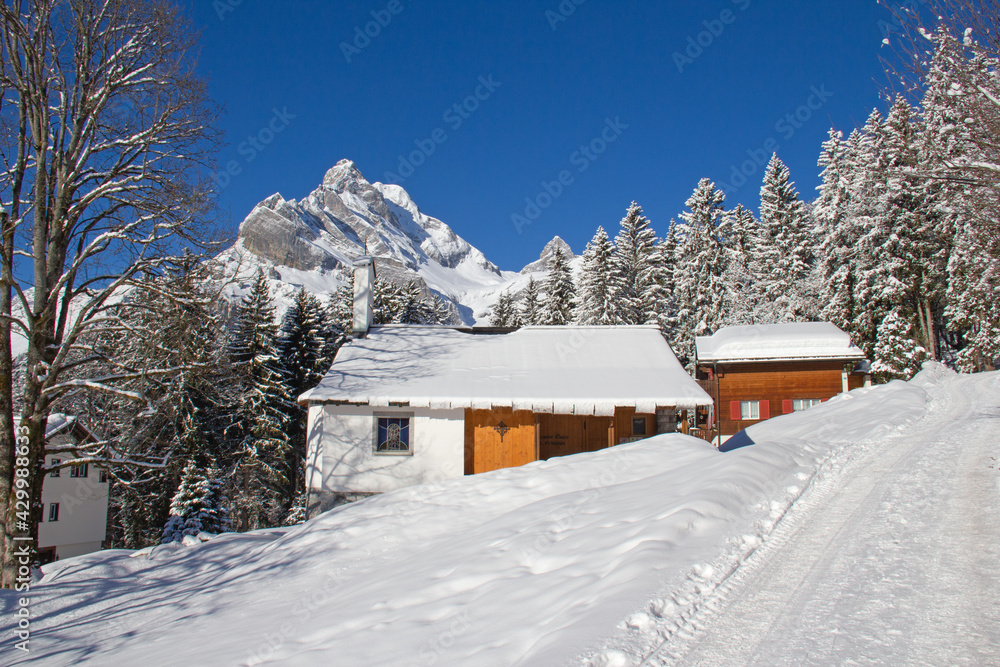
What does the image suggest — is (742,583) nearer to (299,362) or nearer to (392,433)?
(392,433)

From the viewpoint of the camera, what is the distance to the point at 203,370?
9492 millimetres

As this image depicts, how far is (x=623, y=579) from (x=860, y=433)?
9.79 metres

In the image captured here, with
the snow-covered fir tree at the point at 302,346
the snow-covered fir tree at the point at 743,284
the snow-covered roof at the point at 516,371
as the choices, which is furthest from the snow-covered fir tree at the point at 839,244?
the snow-covered fir tree at the point at 302,346

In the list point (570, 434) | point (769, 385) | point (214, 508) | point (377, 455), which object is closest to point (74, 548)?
point (214, 508)

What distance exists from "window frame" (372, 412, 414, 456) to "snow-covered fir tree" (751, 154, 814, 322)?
29017 mm

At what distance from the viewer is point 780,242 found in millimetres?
38031

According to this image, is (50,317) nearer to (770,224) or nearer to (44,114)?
(44,114)

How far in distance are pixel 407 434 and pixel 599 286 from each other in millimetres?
24499

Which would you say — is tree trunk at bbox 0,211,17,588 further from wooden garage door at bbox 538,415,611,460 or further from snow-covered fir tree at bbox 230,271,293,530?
snow-covered fir tree at bbox 230,271,293,530

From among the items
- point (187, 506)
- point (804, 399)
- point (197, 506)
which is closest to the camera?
point (187, 506)

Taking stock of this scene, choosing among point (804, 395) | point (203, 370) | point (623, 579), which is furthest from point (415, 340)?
point (804, 395)

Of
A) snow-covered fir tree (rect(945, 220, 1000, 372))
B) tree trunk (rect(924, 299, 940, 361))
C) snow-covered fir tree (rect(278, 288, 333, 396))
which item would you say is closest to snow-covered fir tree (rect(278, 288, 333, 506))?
snow-covered fir tree (rect(278, 288, 333, 396))

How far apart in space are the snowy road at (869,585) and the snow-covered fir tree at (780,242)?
31883mm

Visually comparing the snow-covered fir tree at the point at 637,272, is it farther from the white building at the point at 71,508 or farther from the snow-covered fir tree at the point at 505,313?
the white building at the point at 71,508
